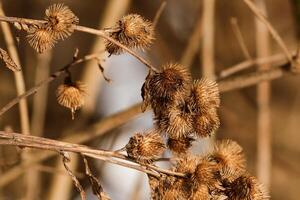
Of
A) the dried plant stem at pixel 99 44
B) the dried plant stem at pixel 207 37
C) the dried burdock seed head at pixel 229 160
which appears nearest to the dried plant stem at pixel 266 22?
the dried plant stem at pixel 207 37

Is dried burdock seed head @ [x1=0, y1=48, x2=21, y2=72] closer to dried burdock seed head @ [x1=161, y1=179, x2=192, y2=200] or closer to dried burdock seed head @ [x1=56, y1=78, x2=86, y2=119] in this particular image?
dried burdock seed head @ [x1=56, y1=78, x2=86, y2=119]

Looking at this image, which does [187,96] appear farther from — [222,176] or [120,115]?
[120,115]

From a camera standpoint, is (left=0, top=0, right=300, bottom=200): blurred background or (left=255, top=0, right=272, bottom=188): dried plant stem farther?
(left=0, top=0, right=300, bottom=200): blurred background

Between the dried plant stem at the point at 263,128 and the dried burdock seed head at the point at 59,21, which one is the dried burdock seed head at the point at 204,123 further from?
the dried plant stem at the point at 263,128

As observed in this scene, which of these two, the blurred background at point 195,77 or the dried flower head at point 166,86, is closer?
the dried flower head at point 166,86

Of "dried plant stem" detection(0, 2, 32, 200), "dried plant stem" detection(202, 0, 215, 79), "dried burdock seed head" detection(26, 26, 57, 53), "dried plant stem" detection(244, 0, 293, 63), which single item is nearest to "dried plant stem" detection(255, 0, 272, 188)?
"dried plant stem" detection(202, 0, 215, 79)

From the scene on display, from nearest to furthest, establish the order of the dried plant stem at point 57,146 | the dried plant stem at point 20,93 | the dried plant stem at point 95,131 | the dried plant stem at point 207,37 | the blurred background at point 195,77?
the dried plant stem at point 57,146
the dried plant stem at point 20,93
the dried plant stem at point 95,131
the dried plant stem at point 207,37
the blurred background at point 195,77
